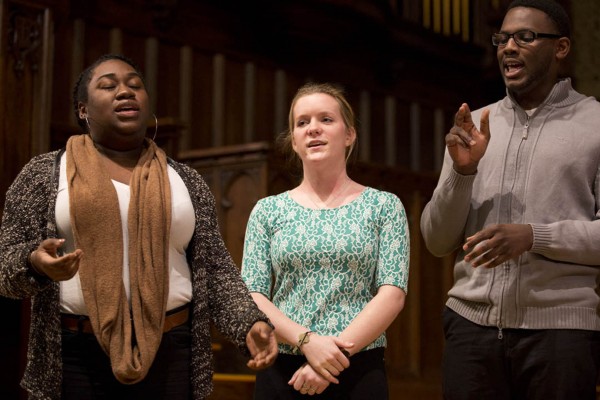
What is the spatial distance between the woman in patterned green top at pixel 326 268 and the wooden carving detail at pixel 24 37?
164 cm

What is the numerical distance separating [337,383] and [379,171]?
8.59ft

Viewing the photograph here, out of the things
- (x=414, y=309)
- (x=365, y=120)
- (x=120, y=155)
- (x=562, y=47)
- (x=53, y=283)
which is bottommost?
(x=414, y=309)

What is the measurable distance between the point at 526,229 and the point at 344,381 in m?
0.58

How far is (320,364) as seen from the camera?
2.15 m

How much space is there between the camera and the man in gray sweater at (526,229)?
2088mm

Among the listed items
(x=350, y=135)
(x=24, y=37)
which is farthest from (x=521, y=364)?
(x=24, y=37)

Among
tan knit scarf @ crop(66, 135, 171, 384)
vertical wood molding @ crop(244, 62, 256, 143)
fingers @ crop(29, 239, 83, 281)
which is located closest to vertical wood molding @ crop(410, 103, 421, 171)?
vertical wood molding @ crop(244, 62, 256, 143)

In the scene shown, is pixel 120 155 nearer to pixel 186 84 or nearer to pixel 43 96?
pixel 43 96

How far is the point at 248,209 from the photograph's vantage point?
4.22m

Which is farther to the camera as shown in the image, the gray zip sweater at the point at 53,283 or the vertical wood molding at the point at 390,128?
the vertical wood molding at the point at 390,128

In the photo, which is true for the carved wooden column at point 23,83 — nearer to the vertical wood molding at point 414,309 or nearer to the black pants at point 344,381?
the black pants at point 344,381

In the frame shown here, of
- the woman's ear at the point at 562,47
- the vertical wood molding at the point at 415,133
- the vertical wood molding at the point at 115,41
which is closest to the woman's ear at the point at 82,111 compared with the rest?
the woman's ear at the point at 562,47

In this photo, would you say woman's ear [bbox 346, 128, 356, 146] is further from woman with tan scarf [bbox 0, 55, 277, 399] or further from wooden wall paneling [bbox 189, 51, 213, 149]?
wooden wall paneling [bbox 189, 51, 213, 149]

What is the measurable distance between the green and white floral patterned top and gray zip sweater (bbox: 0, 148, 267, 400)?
0.70 feet
